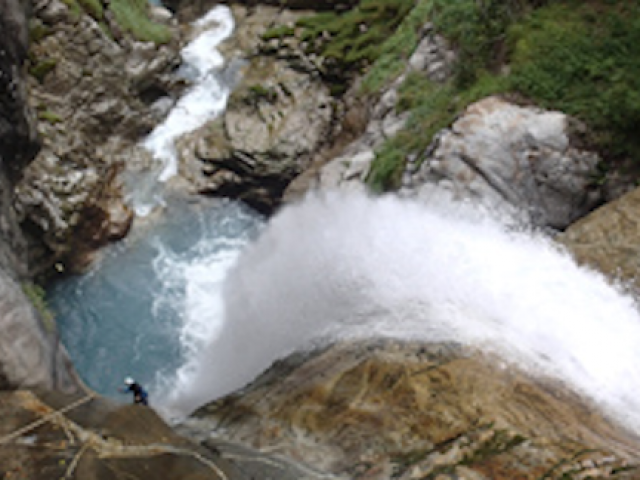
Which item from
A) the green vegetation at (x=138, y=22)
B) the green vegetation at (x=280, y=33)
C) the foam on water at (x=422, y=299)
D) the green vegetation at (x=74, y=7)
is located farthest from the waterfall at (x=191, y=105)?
the foam on water at (x=422, y=299)

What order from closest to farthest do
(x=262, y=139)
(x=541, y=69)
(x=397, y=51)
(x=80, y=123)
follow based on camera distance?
(x=541, y=69)
(x=397, y=51)
(x=80, y=123)
(x=262, y=139)

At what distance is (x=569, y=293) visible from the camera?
419 inches

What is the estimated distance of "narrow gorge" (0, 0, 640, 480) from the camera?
7.88 meters

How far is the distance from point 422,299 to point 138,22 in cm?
2332

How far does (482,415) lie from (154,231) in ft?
57.4

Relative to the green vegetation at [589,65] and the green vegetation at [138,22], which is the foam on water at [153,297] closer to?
the green vegetation at [138,22]

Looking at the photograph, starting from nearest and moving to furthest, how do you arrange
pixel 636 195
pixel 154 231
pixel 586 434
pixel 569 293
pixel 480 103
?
pixel 586 434 → pixel 569 293 → pixel 636 195 → pixel 480 103 → pixel 154 231

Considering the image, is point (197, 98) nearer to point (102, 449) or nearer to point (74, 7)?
point (74, 7)

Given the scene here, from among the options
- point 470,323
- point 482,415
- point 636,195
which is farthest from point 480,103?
point 482,415

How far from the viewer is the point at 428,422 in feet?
25.9

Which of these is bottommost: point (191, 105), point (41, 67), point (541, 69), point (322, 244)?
point (322, 244)

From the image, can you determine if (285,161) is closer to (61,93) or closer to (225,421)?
(61,93)

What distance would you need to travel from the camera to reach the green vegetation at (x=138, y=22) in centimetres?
2564

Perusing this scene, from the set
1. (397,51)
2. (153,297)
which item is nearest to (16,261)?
(153,297)
